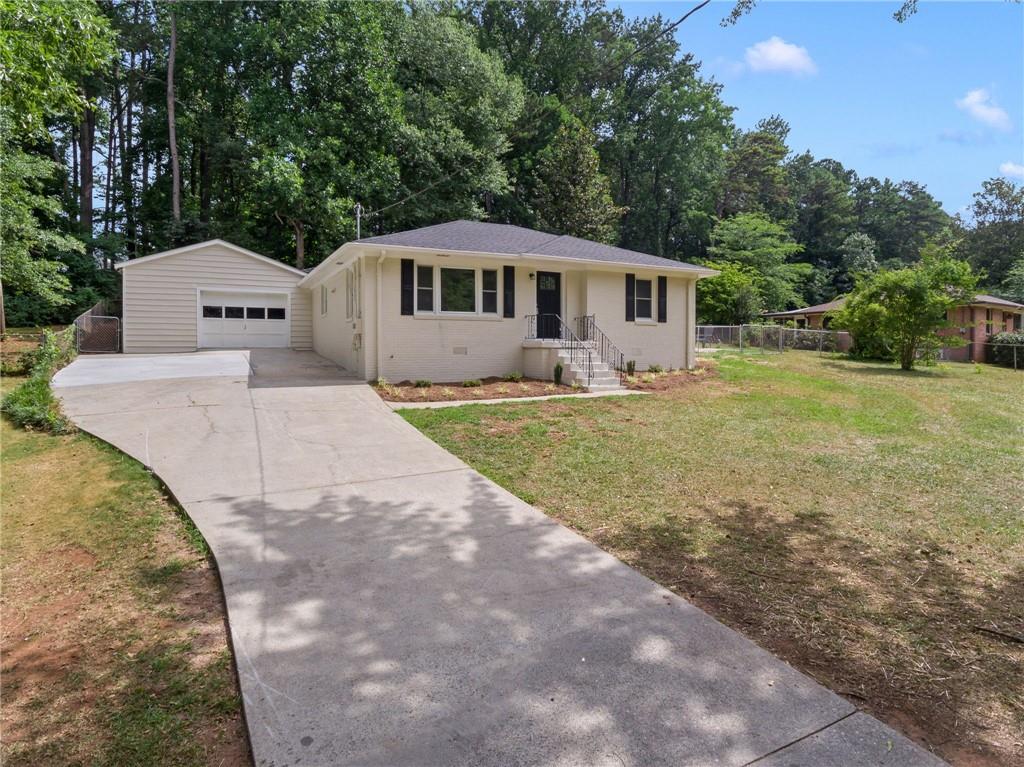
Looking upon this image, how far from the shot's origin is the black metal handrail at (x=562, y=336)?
1209 centimetres

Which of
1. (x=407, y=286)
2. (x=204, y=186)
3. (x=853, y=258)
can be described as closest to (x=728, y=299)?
(x=407, y=286)

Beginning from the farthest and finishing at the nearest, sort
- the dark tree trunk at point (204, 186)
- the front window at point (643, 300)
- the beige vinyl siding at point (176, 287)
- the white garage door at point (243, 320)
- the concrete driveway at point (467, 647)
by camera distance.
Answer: the dark tree trunk at point (204, 186) < the white garage door at point (243, 320) < the beige vinyl siding at point (176, 287) < the front window at point (643, 300) < the concrete driveway at point (467, 647)

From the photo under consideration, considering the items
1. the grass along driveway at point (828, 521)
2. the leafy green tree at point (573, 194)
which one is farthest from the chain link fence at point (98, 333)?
the leafy green tree at point (573, 194)

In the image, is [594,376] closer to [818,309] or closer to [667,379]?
[667,379]

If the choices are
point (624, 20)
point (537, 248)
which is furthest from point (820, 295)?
point (537, 248)

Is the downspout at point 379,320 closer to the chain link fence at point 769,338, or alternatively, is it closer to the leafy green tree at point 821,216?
the chain link fence at point 769,338

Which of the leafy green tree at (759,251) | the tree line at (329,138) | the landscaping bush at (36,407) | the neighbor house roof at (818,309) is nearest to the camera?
the landscaping bush at (36,407)

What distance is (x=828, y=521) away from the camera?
174 inches

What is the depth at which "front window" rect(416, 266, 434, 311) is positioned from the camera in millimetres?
11984

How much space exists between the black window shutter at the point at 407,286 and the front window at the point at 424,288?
0.17m

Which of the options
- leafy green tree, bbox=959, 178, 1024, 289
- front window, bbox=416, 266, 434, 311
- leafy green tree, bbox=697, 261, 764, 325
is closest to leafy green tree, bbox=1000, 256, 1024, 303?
leafy green tree, bbox=959, 178, 1024, 289

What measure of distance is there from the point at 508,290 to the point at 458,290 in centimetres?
116

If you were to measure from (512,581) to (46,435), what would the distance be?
6.97 m

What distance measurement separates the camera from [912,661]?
257 cm
